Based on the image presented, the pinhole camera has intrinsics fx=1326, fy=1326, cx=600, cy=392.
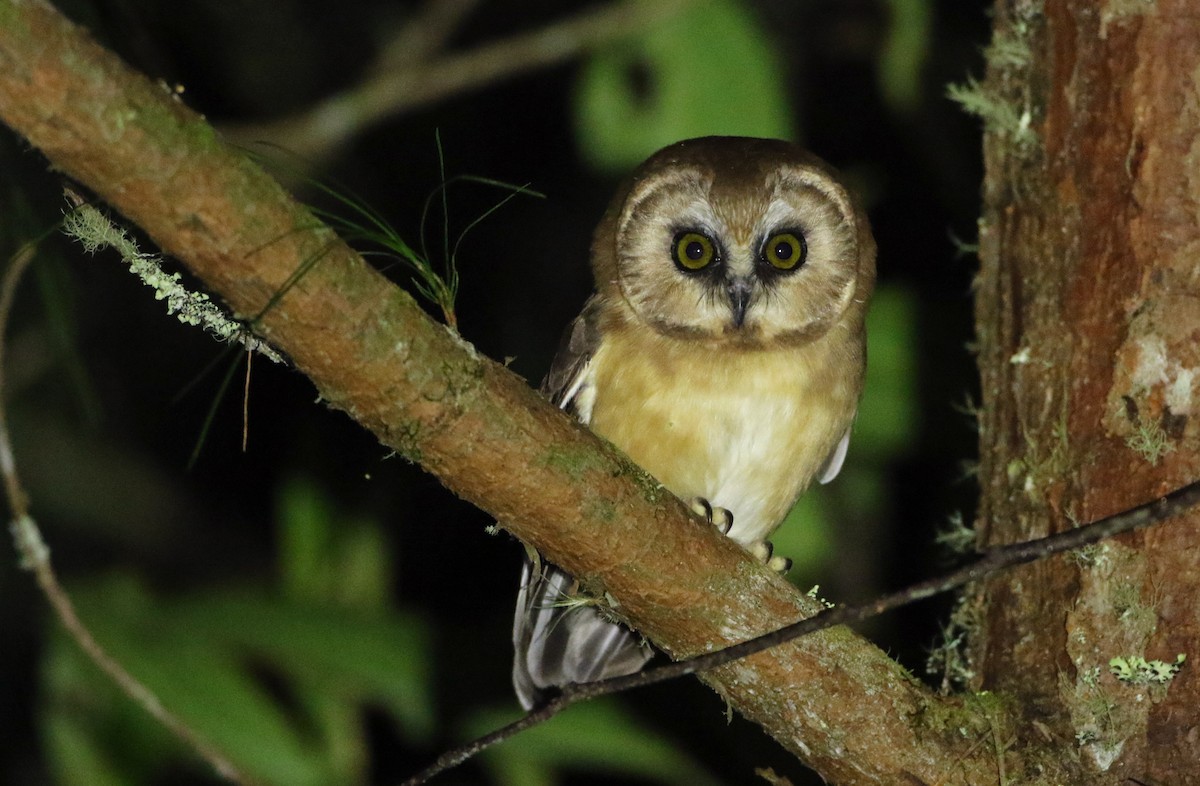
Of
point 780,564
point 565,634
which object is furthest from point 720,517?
point 565,634

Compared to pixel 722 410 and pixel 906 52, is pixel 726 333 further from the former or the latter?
pixel 906 52

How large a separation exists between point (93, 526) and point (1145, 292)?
543 cm

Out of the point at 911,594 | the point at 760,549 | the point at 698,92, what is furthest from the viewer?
the point at 698,92

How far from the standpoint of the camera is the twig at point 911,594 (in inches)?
81.4

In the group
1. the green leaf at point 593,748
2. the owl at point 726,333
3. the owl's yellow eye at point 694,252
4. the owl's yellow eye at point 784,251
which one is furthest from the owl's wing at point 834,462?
the green leaf at point 593,748

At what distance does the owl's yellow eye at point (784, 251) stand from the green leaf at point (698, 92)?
489mm

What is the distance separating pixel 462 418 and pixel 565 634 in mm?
1934

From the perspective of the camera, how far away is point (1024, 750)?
272cm

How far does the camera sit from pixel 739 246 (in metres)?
3.76

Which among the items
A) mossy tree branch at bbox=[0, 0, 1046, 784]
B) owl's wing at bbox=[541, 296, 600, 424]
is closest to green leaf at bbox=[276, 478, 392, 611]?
owl's wing at bbox=[541, 296, 600, 424]

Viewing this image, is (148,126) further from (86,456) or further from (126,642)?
(86,456)

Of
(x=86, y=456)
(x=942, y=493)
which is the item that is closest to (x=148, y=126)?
(x=942, y=493)

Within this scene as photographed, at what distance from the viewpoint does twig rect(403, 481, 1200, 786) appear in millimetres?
2066

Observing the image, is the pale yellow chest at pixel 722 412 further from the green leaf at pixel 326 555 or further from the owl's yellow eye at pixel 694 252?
the green leaf at pixel 326 555
